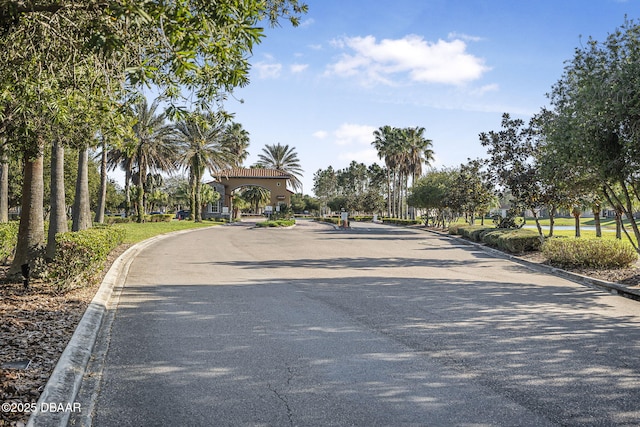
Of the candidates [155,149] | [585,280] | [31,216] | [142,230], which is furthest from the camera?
[155,149]

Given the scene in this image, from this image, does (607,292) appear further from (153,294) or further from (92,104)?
(92,104)

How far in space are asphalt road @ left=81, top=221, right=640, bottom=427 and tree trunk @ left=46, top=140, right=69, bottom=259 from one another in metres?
3.43

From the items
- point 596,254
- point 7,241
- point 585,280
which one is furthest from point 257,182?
point 585,280

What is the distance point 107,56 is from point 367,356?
15.5ft

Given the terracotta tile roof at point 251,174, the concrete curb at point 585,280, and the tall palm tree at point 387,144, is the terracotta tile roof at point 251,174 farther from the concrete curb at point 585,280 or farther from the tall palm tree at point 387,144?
the concrete curb at point 585,280

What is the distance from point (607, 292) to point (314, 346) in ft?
26.5

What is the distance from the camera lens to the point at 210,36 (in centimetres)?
517

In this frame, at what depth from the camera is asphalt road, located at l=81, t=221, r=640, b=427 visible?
4129 millimetres

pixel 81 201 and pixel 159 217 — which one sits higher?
pixel 81 201

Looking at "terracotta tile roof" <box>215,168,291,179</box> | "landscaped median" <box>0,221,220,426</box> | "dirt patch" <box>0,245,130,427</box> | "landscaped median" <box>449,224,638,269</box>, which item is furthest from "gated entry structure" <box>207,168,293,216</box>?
"dirt patch" <box>0,245,130,427</box>

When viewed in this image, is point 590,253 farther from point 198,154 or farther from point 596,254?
point 198,154

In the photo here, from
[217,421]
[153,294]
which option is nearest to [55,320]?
[153,294]

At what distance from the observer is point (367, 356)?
5.66 m

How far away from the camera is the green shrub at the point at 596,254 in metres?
13.8
